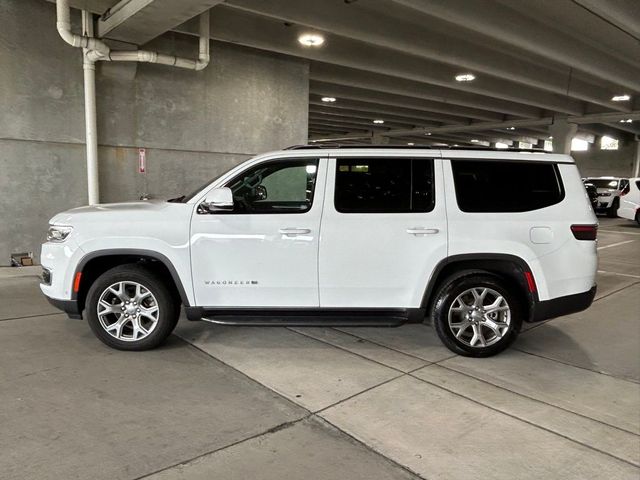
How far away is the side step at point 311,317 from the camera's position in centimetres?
424

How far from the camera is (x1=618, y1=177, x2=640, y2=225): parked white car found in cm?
1695

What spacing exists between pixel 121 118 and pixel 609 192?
67.6ft

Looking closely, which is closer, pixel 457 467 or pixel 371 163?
pixel 457 467

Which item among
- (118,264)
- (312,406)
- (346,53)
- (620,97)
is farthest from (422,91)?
(312,406)

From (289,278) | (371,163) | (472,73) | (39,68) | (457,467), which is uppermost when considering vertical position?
(472,73)

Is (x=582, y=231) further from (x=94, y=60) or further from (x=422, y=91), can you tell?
(x=422, y=91)

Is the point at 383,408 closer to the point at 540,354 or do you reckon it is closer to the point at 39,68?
the point at 540,354

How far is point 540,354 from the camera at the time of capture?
4.59 m

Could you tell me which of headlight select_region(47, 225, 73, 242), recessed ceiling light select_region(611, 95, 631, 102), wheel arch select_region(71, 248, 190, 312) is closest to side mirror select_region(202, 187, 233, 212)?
wheel arch select_region(71, 248, 190, 312)

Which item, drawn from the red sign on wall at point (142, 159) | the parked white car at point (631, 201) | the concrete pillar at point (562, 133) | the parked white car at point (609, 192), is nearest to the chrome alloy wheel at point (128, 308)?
the red sign on wall at point (142, 159)

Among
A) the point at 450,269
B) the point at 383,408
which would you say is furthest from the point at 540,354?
the point at 383,408

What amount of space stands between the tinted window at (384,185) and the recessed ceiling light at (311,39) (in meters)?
5.93

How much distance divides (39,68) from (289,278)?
6.27 metres

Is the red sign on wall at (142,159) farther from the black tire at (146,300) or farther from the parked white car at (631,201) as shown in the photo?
the parked white car at (631,201)
